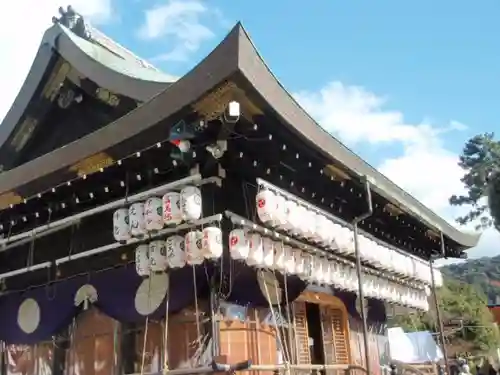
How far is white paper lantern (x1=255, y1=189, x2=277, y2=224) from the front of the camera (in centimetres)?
606

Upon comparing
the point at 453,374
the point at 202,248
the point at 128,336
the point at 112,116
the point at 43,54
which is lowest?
the point at 453,374

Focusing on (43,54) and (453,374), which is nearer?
(43,54)

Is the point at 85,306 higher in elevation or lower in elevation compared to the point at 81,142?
lower

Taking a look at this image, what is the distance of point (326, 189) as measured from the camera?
26.8 feet

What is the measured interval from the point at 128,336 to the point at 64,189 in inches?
86.2

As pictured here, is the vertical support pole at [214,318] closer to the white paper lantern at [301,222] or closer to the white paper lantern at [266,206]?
the white paper lantern at [266,206]

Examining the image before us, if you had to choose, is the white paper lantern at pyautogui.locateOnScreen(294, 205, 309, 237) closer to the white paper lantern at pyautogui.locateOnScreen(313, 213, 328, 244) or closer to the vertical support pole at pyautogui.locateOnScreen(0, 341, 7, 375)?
the white paper lantern at pyautogui.locateOnScreen(313, 213, 328, 244)

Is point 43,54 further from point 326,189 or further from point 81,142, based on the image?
point 326,189

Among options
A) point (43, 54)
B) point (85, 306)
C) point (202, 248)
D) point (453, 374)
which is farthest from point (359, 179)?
point (453, 374)

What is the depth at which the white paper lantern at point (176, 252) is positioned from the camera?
616 cm

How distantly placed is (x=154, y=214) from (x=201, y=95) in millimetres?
1676

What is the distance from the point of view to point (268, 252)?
654 centimetres

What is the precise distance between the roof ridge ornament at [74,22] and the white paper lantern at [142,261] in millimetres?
4631

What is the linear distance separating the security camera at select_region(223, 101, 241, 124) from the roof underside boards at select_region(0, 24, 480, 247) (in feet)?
0.81
